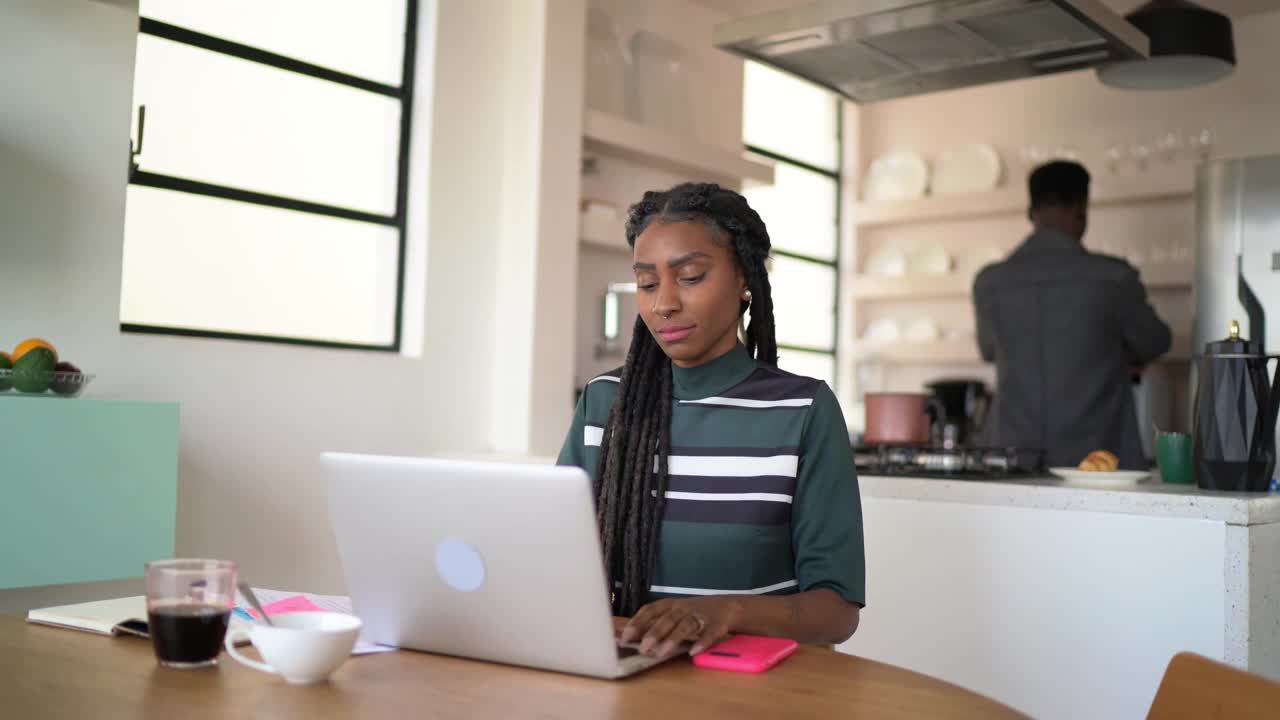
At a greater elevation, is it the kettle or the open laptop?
the kettle

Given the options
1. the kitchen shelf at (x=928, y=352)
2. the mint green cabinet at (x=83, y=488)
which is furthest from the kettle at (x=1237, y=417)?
the kitchen shelf at (x=928, y=352)

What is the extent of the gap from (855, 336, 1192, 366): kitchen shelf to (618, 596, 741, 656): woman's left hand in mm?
4254

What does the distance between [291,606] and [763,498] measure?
1.90 ft

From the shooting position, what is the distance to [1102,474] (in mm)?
2242

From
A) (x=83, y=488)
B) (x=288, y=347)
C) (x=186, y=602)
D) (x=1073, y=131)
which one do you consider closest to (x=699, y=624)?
(x=186, y=602)

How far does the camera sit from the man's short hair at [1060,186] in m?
3.56

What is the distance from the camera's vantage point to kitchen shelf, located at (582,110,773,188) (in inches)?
168

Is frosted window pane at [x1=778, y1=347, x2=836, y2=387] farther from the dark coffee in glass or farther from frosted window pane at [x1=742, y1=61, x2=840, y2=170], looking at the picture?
the dark coffee in glass

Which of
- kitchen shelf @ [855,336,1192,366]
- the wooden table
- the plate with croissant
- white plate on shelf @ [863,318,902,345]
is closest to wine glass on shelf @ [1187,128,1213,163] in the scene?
kitchen shelf @ [855,336,1192,366]

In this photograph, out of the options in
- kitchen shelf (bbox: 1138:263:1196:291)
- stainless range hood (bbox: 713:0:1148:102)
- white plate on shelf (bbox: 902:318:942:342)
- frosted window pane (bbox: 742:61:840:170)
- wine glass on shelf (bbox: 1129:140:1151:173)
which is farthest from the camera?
frosted window pane (bbox: 742:61:840:170)

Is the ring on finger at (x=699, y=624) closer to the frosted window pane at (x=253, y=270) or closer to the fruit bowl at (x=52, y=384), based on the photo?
the fruit bowl at (x=52, y=384)

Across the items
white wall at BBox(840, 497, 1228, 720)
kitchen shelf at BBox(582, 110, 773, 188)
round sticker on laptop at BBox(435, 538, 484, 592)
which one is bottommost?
white wall at BBox(840, 497, 1228, 720)

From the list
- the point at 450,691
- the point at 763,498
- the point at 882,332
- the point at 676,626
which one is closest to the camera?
the point at 450,691

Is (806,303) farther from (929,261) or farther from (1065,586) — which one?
(1065,586)
